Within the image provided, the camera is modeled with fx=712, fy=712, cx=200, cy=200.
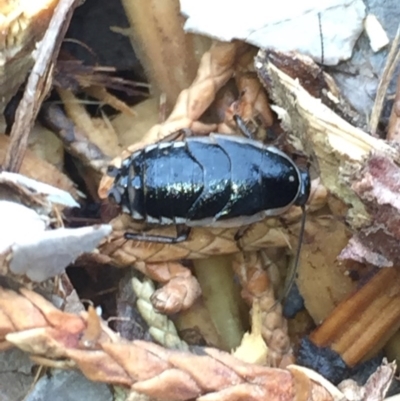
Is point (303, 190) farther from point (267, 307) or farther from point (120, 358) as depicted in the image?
point (120, 358)

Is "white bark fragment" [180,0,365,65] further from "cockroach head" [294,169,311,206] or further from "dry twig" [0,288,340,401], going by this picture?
"dry twig" [0,288,340,401]

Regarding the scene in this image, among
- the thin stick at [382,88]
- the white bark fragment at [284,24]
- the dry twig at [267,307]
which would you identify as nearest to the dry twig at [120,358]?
the dry twig at [267,307]

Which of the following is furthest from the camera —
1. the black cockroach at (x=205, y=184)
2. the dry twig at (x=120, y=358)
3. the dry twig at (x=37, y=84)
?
the black cockroach at (x=205, y=184)

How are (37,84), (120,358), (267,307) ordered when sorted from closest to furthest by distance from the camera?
(120,358), (37,84), (267,307)

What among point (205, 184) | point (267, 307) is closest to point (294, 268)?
point (267, 307)

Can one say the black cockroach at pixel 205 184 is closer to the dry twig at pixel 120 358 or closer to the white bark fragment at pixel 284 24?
the white bark fragment at pixel 284 24

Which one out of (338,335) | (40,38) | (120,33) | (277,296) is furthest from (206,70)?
(338,335)

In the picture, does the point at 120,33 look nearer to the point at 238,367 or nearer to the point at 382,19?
the point at 382,19

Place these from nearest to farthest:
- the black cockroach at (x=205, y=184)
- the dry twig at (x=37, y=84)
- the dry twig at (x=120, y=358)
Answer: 1. the dry twig at (x=120, y=358)
2. the dry twig at (x=37, y=84)
3. the black cockroach at (x=205, y=184)
